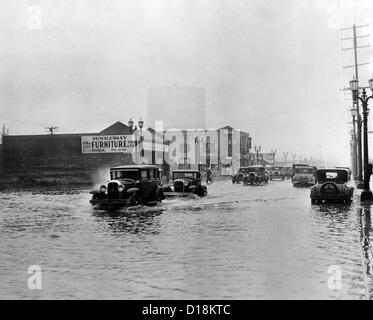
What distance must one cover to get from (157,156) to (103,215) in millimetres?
45848

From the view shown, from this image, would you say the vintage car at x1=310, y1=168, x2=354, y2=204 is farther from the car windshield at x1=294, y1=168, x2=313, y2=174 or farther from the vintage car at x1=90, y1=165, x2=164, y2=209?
the car windshield at x1=294, y1=168, x2=313, y2=174

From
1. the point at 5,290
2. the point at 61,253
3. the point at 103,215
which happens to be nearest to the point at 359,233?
the point at 61,253

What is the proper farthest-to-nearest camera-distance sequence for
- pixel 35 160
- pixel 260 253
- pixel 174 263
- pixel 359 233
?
pixel 35 160 < pixel 359 233 < pixel 260 253 < pixel 174 263

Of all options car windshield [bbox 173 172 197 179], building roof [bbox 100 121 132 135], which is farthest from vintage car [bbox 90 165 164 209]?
building roof [bbox 100 121 132 135]

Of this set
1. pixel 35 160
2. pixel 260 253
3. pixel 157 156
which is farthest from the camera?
pixel 157 156

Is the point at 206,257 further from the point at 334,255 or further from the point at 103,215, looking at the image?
the point at 103,215

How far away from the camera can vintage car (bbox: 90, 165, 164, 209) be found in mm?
→ 19016

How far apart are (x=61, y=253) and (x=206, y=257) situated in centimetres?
274

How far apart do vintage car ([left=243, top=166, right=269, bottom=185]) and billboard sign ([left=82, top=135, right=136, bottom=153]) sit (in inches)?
589

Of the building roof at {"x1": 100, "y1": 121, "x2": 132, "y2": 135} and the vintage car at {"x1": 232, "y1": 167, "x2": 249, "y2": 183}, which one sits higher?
the building roof at {"x1": 100, "y1": 121, "x2": 132, "y2": 135}

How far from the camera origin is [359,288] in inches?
243

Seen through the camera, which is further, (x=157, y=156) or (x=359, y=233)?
(x=157, y=156)

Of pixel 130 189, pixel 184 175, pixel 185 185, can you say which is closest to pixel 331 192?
pixel 130 189
